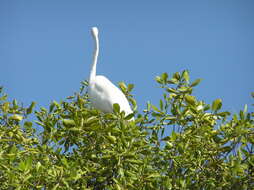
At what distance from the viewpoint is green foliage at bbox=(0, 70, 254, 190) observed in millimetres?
5773

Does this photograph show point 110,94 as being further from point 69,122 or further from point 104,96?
point 69,122

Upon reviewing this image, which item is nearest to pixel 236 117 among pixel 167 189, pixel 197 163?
pixel 197 163

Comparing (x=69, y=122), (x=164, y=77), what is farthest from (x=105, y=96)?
(x=69, y=122)

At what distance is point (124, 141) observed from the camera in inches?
228

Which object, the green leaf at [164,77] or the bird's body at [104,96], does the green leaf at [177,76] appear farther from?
the bird's body at [104,96]

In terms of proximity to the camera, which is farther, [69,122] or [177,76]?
[177,76]

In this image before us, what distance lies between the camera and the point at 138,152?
19.6ft

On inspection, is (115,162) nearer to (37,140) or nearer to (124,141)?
(124,141)

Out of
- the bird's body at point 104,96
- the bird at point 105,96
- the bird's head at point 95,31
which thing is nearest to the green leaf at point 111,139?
the bird at point 105,96

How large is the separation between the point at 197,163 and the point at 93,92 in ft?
9.89

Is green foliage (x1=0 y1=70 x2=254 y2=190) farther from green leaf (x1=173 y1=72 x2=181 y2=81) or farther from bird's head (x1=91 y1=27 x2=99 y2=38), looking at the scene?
bird's head (x1=91 y1=27 x2=99 y2=38)

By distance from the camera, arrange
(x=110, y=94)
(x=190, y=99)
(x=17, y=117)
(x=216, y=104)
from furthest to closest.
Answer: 1. (x=110, y=94)
2. (x=17, y=117)
3. (x=190, y=99)
4. (x=216, y=104)

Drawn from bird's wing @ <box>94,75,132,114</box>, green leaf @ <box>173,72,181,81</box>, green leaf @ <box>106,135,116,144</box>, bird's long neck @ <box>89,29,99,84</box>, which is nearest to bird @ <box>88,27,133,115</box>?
bird's wing @ <box>94,75,132,114</box>

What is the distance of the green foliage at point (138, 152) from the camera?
577 centimetres
